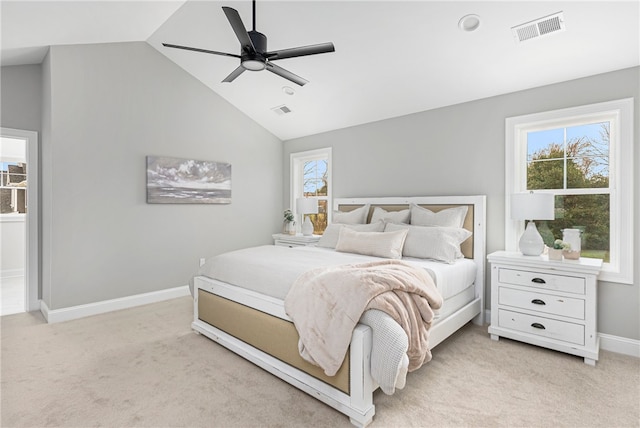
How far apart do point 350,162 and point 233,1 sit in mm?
2462

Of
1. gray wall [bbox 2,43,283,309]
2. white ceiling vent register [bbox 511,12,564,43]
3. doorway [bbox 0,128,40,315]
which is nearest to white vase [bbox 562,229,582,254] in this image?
white ceiling vent register [bbox 511,12,564,43]

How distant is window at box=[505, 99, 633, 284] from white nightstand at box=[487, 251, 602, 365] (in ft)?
0.94

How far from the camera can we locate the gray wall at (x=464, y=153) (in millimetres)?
2848

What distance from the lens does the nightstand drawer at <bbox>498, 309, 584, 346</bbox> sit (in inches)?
105

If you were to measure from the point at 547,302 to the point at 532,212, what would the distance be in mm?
771

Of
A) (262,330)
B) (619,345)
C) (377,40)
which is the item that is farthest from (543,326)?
(377,40)

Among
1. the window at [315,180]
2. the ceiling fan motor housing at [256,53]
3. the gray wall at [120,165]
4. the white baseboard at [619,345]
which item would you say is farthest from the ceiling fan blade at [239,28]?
the white baseboard at [619,345]

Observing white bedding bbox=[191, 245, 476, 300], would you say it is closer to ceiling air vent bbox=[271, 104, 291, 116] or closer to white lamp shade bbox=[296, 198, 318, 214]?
white lamp shade bbox=[296, 198, 318, 214]

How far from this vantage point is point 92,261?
378cm

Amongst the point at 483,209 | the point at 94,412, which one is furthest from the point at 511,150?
the point at 94,412

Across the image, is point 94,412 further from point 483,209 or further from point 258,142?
point 258,142

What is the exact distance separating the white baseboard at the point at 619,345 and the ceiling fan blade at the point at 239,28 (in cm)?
378

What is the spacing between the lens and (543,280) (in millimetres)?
2840

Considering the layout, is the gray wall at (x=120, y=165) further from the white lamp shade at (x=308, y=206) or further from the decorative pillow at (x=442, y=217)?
the decorative pillow at (x=442, y=217)
